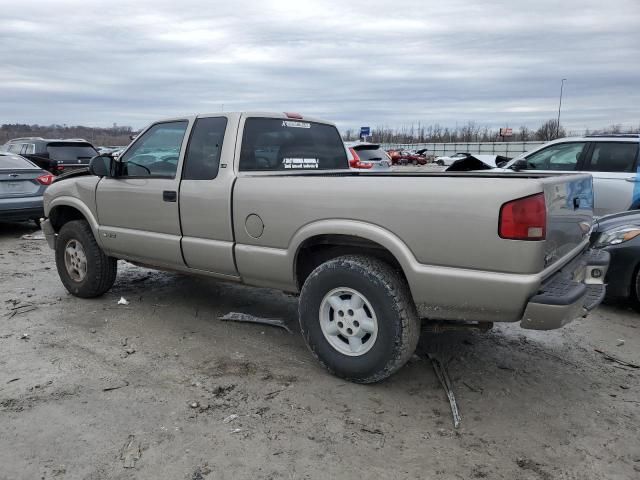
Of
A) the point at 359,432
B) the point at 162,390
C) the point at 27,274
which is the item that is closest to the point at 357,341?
the point at 359,432

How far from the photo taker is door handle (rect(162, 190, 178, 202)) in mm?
4438

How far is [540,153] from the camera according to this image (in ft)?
28.0

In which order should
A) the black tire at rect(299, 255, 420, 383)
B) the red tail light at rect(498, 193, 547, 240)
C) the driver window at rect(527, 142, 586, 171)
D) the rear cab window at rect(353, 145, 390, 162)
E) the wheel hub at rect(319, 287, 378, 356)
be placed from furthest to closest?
the rear cab window at rect(353, 145, 390, 162), the driver window at rect(527, 142, 586, 171), the wheel hub at rect(319, 287, 378, 356), the black tire at rect(299, 255, 420, 383), the red tail light at rect(498, 193, 547, 240)

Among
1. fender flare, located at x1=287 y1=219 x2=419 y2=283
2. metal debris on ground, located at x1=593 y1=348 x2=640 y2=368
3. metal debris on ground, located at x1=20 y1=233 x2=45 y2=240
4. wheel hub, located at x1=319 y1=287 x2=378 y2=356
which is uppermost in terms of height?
fender flare, located at x1=287 y1=219 x2=419 y2=283

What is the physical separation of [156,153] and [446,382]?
3203 mm

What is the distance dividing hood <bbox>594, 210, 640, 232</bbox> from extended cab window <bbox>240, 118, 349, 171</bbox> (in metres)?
2.67

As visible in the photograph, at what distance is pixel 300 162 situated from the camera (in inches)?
189

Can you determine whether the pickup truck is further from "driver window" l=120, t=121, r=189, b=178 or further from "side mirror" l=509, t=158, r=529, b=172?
"side mirror" l=509, t=158, r=529, b=172

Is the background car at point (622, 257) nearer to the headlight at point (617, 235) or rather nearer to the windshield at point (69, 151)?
the headlight at point (617, 235)

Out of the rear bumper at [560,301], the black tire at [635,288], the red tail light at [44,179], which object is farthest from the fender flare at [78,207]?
the black tire at [635,288]

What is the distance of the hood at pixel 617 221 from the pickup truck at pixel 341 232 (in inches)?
64.3

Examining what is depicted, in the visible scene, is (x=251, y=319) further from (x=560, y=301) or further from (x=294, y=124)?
(x=560, y=301)

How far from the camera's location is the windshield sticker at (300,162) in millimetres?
4648

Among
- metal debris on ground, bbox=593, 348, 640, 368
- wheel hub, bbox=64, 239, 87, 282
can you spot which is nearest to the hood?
metal debris on ground, bbox=593, 348, 640, 368
